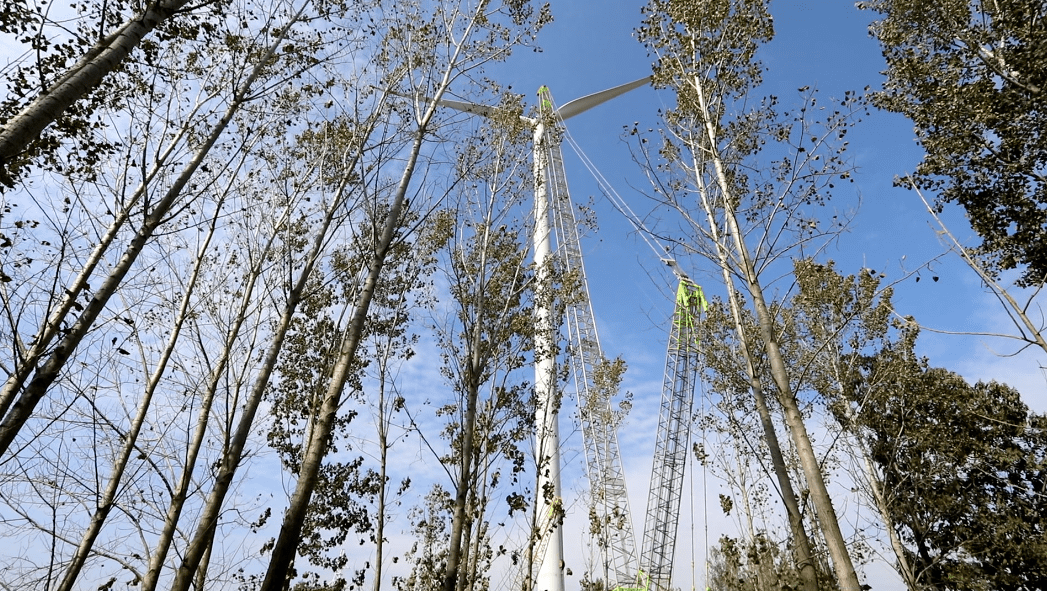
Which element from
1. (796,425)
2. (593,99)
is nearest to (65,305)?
(796,425)

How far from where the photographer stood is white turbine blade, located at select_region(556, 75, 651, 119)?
2436 cm

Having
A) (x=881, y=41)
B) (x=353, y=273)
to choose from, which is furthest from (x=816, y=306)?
(x=353, y=273)

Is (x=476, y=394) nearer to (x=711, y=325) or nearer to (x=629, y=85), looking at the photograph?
(x=711, y=325)

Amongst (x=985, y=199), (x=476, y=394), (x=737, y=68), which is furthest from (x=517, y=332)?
(x=985, y=199)

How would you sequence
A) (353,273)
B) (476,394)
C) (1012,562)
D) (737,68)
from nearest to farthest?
(737,68), (476,394), (353,273), (1012,562)

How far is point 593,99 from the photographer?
24.7 metres

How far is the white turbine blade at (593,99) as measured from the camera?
79.9ft

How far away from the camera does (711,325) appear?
33.6ft

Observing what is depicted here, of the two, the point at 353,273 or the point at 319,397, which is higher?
the point at 353,273

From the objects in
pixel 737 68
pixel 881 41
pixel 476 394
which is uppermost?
pixel 881 41

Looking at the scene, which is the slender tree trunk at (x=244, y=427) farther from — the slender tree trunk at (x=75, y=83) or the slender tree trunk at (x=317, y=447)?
the slender tree trunk at (x=75, y=83)

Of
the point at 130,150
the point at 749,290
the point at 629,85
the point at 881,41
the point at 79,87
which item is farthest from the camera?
the point at 629,85

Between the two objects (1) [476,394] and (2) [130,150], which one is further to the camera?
(1) [476,394]

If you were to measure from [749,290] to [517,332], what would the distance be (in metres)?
4.18
